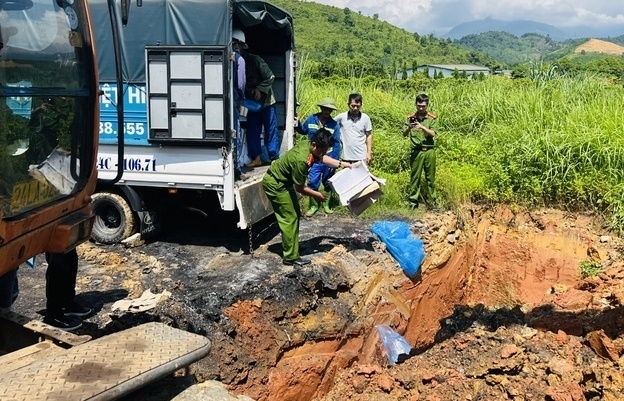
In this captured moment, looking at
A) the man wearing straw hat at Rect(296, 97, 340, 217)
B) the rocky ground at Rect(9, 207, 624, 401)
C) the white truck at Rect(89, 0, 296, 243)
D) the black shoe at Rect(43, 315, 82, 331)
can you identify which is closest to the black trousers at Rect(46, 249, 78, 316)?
the black shoe at Rect(43, 315, 82, 331)

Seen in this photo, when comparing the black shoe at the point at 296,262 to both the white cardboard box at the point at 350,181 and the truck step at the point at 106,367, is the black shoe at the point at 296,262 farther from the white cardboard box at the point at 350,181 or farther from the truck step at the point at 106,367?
the truck step at the point at 106,367

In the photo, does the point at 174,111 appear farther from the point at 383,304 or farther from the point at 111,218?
the point at 383,304

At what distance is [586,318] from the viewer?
21.2ft

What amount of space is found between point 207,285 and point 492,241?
475 centimetres

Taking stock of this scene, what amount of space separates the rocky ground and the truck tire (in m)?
0.25

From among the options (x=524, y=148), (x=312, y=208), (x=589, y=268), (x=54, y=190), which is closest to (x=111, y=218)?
(x=312, y=208)

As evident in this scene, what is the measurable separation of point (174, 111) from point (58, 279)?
2459 mm

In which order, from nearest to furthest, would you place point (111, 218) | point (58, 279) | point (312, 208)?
1. point (58, 279)
2. point (111, 218)
3. point (312, 208)

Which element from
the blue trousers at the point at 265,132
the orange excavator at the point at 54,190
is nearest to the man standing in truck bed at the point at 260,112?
the blue trousers at the point at 265,132

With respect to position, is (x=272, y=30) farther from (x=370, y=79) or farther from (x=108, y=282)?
(x=370, y=79)

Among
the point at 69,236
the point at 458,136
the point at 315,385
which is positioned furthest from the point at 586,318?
the point at 69,236

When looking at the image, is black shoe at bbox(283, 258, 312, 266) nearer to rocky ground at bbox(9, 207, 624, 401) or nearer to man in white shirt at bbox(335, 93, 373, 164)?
rocky ground at bbox(9, 207, 624, 401)

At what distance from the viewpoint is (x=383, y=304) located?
21.7 ft

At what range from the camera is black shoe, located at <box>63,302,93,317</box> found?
14.9 ft
